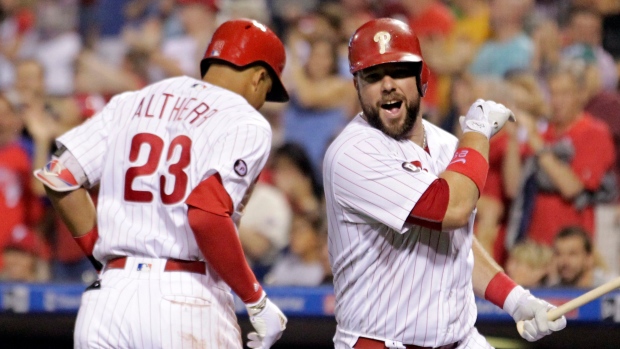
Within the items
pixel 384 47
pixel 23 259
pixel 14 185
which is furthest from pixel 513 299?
pixel 14 185

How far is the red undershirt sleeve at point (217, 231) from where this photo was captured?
277cm

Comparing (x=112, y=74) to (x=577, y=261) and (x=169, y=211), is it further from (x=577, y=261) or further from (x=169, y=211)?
(x=169, y=211)

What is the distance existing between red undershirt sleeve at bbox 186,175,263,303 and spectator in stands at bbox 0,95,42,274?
2.89 meters

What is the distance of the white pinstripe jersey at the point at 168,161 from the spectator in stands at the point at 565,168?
7.56ft

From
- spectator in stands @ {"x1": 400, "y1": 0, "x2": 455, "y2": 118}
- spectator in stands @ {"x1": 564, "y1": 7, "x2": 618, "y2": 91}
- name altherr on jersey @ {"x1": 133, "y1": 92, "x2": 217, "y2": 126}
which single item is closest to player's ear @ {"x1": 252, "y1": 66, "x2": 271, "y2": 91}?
name altherr on jersey @ {"x1": 133, "y1": 92, "x2": 217, "y2": 126}

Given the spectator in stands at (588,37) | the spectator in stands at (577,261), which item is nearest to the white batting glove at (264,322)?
Result: the spectator in stands at (577,261)

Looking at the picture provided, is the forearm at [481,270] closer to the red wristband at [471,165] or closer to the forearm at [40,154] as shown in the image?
the red wristband at [471,165]

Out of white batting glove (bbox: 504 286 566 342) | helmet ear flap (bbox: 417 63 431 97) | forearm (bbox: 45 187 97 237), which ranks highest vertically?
helmet ear flap (bbox: 417 63 431 97)

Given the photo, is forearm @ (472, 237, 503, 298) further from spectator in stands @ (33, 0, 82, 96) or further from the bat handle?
spectator in stands @ (33, 0, 82, 96)

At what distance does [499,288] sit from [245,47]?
1.21 meters

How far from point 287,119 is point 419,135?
2920 mm

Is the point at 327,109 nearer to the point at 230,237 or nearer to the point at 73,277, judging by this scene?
the point at 73,277

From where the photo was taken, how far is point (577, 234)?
180 inches

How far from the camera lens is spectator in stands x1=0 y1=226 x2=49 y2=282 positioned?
5250 mm
